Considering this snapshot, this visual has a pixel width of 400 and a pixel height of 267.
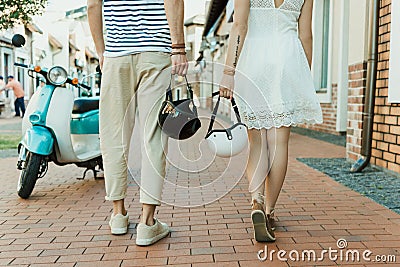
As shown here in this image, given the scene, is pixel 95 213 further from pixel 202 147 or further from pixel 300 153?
pixel 300 153

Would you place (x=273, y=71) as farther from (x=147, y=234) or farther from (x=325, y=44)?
(x=325, y=44)

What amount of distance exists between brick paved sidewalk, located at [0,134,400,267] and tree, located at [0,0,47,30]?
197 inches

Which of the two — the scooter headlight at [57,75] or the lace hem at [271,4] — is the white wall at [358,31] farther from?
the scooter headlight at [57,75]

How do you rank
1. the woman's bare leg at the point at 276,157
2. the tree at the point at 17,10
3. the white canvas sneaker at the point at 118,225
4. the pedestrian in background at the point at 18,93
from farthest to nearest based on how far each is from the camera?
the pedestrian in background at the point at 18,93, the tree at the point at 17,10, the white canvas sneaker at the point at 118,225, the woman's bare leg at the point at 276,157

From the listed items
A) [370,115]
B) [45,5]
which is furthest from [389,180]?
[45,5]

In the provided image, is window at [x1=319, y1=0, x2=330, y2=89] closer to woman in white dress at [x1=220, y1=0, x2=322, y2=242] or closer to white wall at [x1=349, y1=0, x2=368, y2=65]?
white wall at [x1=349, y1=0, x2=368, y2=65]

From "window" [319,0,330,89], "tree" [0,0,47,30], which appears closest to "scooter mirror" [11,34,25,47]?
"tree" [0,0,47,30]

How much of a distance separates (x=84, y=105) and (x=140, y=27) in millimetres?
2341

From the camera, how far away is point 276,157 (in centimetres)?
310

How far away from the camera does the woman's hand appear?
2.95 metres

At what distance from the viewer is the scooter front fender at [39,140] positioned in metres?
4.16

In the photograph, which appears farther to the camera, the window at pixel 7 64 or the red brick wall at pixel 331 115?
the window at pixel 7 64

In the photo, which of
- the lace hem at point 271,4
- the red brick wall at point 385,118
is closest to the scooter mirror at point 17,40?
the lace hem at point 271,4

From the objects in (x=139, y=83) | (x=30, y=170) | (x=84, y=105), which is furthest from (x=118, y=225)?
(x=84, y=105)
